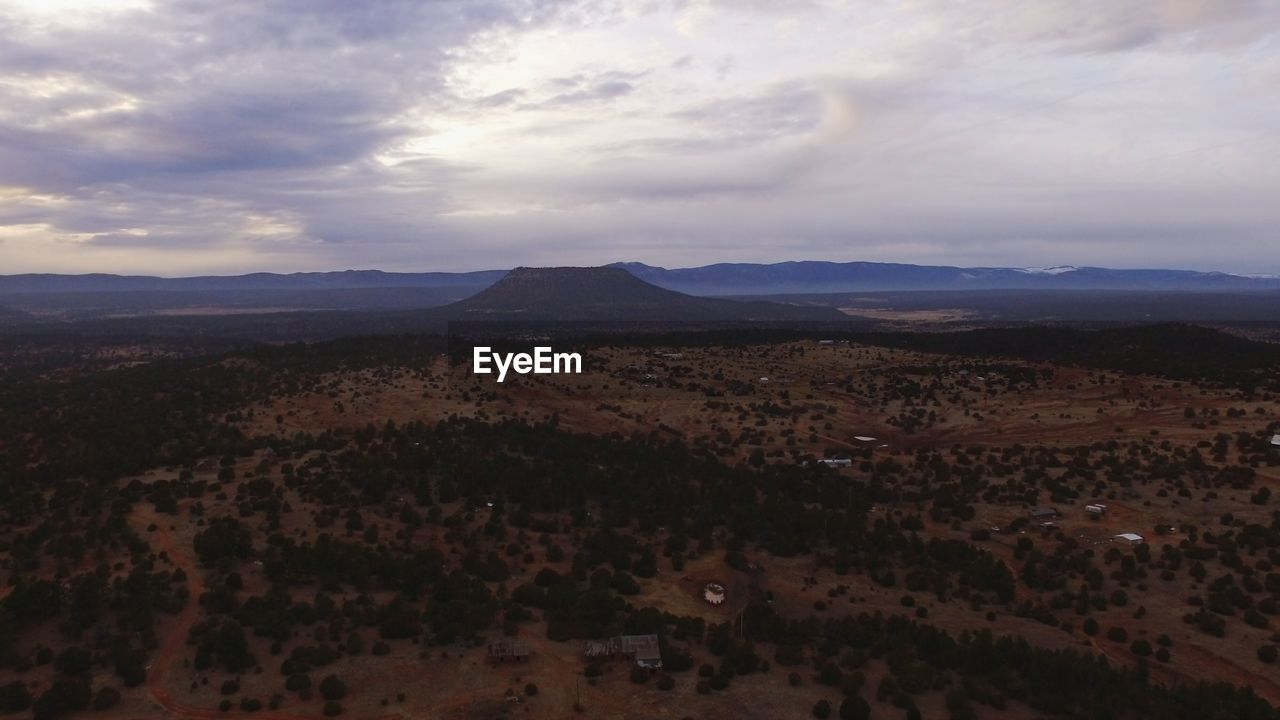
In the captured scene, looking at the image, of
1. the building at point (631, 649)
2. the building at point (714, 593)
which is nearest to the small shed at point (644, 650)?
the building at point (631, 649)

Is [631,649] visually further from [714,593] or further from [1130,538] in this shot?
[1130,538]

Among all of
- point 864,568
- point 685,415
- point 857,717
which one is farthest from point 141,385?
point 857,717

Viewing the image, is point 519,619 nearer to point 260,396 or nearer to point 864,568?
point 864,568

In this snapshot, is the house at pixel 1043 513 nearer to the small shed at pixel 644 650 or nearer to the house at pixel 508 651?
the small shed at pixel 644 650

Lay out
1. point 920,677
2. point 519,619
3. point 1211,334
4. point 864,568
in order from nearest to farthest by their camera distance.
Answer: point 920,677 → point 519,619 → point 864,568 → point 1211,334

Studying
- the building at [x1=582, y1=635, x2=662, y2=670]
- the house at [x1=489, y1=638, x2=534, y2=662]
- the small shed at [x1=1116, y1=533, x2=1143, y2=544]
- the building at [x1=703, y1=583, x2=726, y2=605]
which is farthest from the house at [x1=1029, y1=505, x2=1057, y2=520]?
the house at [x1=489, y1=638, x2=534, y2=662]

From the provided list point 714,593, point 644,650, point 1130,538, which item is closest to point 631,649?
point 644,650
